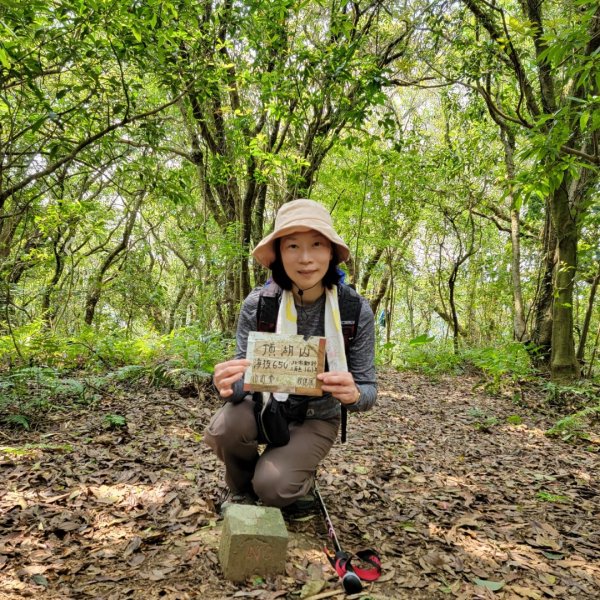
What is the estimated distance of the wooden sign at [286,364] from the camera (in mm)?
2395

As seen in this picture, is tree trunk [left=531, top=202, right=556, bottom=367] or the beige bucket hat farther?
tree trunk [left=531, top=202, right=556, bottom=367]

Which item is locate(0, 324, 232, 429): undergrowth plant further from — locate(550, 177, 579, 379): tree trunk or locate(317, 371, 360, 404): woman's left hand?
locate(550, 177, 579, 379): tree trunk

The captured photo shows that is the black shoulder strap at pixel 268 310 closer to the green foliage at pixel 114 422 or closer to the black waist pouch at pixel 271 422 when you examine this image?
the black waist pouch at pixel 271 422

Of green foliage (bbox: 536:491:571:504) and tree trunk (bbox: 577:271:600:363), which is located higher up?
tree trunk (bbox: 577:271:600:363)

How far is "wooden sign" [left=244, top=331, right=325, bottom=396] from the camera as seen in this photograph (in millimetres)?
2395

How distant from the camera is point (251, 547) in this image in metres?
2.14

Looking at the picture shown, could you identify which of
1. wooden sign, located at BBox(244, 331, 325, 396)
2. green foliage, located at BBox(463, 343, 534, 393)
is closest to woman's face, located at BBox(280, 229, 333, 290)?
wooden sign, located at BBox(244, 331, 325, 396)

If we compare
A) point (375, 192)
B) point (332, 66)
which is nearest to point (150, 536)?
point (332, 66)

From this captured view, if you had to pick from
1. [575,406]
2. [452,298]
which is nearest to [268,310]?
[575,406]

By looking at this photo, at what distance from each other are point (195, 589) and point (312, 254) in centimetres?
181

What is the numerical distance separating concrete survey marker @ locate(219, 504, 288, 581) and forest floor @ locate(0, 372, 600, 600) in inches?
2.2

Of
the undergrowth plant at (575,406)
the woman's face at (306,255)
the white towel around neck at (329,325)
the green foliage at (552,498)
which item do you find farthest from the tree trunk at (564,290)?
the woman's face at (306,255)

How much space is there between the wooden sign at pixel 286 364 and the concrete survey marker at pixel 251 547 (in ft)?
2.19

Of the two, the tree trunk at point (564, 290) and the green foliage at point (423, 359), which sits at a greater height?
the tree trunk at point (564, 290)
